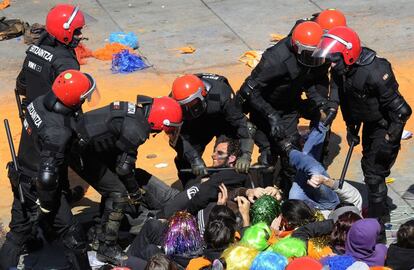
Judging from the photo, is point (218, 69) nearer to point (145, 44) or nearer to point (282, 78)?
point (145, 44)

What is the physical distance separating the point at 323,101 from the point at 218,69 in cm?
327

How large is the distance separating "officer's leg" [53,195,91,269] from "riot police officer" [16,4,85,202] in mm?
719

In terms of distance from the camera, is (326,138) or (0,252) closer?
(0,252)

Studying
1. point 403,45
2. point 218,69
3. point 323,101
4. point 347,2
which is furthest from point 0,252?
point 347,2

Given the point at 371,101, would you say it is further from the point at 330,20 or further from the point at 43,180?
the point at 43,180

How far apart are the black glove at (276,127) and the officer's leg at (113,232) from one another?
165cm

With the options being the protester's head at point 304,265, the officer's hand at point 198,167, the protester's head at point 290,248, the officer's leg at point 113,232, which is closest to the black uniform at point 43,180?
the officer's leg at point 113,232

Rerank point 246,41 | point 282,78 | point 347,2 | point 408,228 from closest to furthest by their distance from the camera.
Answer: point 408,228 → point 282,78 → point 246,41 → point 347,2

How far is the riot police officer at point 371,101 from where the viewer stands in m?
8.02

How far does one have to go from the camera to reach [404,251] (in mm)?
6672

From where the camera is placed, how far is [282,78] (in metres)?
8.73

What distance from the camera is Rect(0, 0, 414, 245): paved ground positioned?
440 inches

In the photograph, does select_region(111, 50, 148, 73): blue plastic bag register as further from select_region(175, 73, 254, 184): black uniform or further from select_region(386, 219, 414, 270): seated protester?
select_region(386, 219, 414, 270): seated protester

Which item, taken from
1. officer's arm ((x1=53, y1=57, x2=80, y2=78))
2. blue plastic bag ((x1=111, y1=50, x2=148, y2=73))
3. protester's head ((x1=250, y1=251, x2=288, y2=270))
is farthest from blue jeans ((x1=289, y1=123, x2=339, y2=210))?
blue plastic bag ((x1=111, y1=50, x2=148, y2=73))
